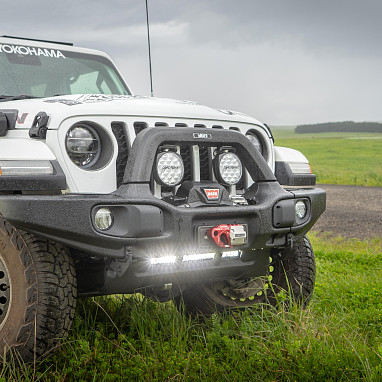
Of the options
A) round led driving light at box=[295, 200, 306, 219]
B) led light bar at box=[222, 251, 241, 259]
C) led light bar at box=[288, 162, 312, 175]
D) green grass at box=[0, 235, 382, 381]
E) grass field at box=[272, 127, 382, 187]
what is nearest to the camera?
green grass at box=[0, 235, 382, 381]

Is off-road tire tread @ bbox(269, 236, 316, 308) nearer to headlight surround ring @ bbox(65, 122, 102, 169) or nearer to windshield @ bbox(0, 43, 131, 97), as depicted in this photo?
headlight surround ring @ bbox(65, 122, 102, 169)

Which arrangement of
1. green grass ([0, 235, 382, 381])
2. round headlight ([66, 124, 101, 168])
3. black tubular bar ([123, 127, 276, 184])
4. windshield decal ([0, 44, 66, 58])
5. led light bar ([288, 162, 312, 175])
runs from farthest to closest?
Answer: windshield decal ([0, 44, 66, 58]) < led light bar ([288, 162, 312, 175]) < round headlight ([66, 124, 101, 168]) < black tubular bar ([123, 127, 276, 184]) < green grass ([0, 235, 382, 381])

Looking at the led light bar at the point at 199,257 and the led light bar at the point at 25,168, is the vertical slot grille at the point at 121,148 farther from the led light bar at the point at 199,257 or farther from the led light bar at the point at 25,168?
the led light bar at the point at 199,257

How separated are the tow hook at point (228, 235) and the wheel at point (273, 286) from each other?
93 cm

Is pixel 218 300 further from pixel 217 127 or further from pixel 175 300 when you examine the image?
pixel 217 127

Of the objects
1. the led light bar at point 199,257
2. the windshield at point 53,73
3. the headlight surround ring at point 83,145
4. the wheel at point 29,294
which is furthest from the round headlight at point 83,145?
the windshield at point 53,73

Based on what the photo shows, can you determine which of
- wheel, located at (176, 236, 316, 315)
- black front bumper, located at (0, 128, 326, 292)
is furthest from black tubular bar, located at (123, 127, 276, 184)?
wheel, located at (176, 236, 316, 315)

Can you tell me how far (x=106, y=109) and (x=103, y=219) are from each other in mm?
700

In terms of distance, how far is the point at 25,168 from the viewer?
11.3 ft

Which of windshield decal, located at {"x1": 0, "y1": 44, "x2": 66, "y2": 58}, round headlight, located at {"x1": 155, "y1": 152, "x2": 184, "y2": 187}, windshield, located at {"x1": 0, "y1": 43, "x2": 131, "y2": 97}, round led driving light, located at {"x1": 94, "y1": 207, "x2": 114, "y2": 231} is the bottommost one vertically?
round led driving light, located at {"x1": 94, "y1": 207, "x2": 114, "y2": 231}

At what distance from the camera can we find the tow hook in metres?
3.62

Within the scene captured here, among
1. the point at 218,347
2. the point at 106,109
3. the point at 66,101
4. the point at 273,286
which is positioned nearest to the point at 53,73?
the point at 66,101

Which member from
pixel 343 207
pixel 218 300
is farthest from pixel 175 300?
pixel 343 207

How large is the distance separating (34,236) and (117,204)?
0.53 meters
